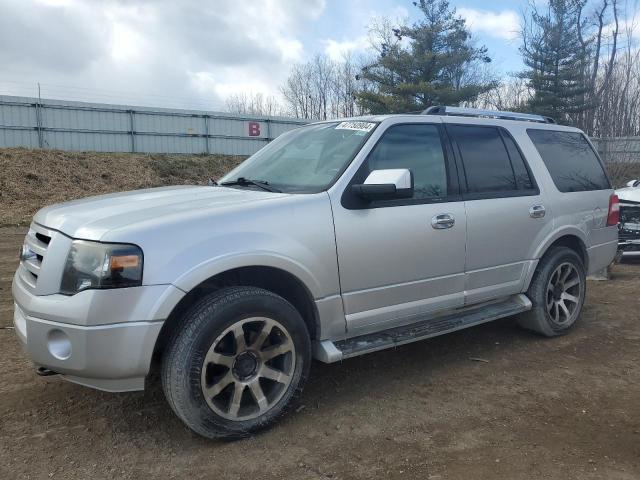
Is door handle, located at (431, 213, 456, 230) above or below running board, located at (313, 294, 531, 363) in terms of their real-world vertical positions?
above

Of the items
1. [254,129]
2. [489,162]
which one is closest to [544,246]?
[489,162]

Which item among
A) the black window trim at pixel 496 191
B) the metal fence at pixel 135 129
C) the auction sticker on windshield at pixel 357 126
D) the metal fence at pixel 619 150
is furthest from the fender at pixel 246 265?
the metal fence at pixel 619 150

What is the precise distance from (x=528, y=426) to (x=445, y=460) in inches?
27.6

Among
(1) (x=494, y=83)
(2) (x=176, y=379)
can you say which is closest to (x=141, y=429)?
(2) (x=176, y=379)

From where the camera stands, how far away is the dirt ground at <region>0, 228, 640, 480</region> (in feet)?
9.32

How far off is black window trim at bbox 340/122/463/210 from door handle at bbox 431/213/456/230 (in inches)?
Answer: 4.4

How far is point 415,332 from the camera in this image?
3.83 meters

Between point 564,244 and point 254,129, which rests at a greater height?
point 254,129

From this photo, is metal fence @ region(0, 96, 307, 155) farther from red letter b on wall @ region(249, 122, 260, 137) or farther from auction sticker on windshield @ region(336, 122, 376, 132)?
auction sticker on windshield @ region(336, 122, 376, 132)

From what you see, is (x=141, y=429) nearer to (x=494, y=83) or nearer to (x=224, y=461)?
(x=224, y=461)

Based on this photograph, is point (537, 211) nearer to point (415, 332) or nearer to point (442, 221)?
point (442, 221)

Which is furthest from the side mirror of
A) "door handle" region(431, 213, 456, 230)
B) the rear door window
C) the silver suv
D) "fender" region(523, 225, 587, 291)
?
"fender" region(523, 225, 587, 291)

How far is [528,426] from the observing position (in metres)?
3.30

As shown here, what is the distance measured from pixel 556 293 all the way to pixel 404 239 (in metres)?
2.14
